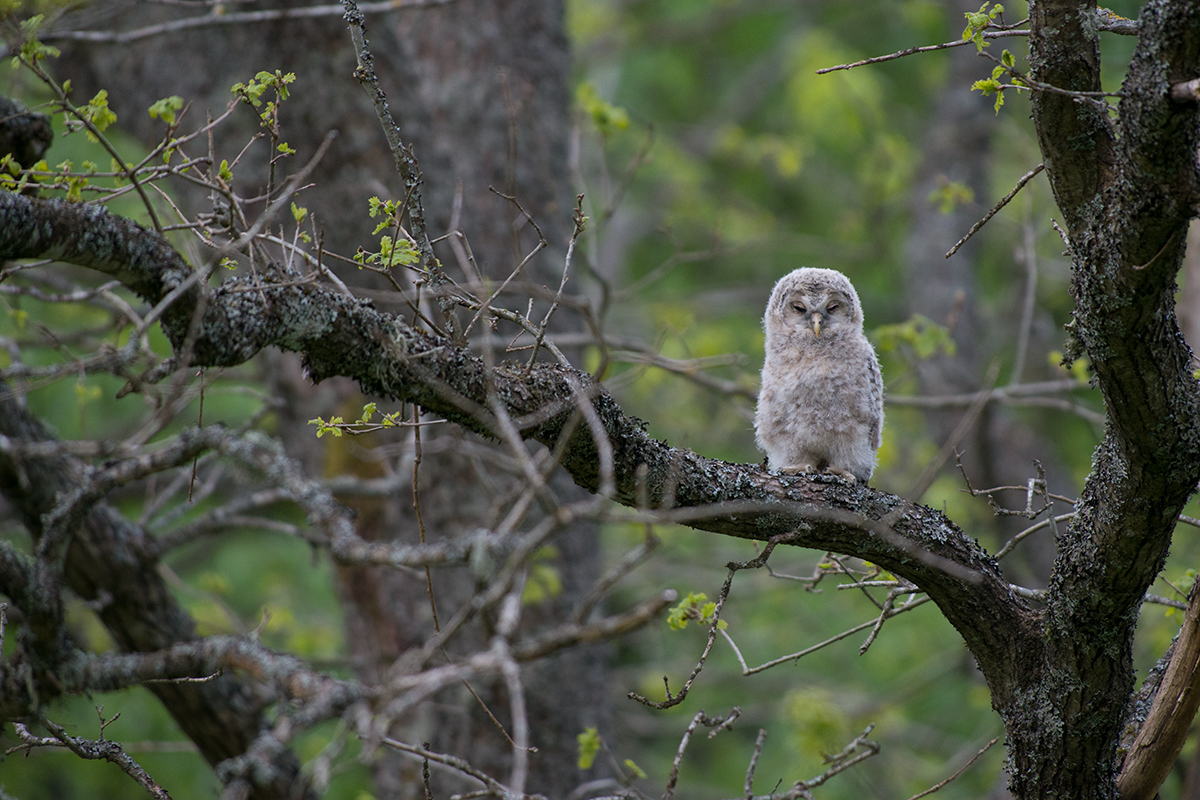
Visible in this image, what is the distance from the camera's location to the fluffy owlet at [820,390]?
4441mm

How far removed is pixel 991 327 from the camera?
1087cm

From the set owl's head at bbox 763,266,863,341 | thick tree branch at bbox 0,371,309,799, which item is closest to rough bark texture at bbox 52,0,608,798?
thick tree branch at bbox 0,371,309,799

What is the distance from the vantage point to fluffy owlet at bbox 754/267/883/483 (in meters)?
4.44

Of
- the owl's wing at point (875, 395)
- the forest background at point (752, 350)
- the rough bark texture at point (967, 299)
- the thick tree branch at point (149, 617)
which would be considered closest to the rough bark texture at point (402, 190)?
the forest background at point (752, 350)

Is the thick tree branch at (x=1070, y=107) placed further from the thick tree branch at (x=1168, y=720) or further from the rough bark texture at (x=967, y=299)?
the rough bark texture at (x=967, y=299)

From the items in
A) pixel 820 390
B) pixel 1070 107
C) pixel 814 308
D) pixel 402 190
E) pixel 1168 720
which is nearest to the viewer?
pixel 1070 107

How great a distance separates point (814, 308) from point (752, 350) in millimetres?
5776

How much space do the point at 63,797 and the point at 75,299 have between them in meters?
6.41

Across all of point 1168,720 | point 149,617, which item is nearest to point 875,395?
point 1168,720

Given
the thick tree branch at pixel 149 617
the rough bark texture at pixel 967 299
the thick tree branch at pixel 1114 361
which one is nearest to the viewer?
the thick tree branch at pixel 1114 361

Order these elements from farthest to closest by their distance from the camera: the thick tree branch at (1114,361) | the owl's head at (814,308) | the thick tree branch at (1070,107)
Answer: the owl's head at (814,308) < the thick tree branch at (1070,107) < the thick tree branch at (1114,361)

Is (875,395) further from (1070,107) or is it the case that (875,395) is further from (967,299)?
(967,299)

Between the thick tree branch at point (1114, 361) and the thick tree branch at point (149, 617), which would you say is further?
the thick tree branch at point (149, 617)

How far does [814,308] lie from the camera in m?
4.88
